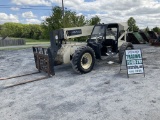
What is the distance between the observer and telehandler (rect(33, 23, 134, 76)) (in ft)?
26.1

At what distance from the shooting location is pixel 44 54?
8.17m

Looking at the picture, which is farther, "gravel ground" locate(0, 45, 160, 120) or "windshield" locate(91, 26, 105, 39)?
"windshield" locate(91, 26, 105, 39)

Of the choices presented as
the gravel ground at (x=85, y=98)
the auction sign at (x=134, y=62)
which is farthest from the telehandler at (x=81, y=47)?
the auction sign at (x=134, y=62)

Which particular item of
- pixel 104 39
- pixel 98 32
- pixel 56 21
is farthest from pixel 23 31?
pixel 104 39

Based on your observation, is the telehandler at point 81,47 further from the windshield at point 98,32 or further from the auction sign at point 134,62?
the auction sign at point 134,62

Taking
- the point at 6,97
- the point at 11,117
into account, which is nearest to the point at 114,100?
the point at 11,117

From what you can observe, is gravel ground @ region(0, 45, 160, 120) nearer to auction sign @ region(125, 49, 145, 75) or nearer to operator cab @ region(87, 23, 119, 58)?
auction sign @ region(125, 49, 145, 75)

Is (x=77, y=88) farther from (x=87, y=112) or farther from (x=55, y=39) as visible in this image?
(x=55, y=39)

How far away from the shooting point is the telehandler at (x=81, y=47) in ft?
26.1

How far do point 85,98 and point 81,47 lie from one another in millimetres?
3079

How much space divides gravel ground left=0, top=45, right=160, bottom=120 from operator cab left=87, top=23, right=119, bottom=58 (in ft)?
5.52

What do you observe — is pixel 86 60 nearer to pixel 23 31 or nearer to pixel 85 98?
pixel 85 98

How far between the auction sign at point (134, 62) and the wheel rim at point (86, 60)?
1689mm

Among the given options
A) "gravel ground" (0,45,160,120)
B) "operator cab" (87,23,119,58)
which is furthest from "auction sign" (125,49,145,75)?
"operator cab" (87,23,119,58)
